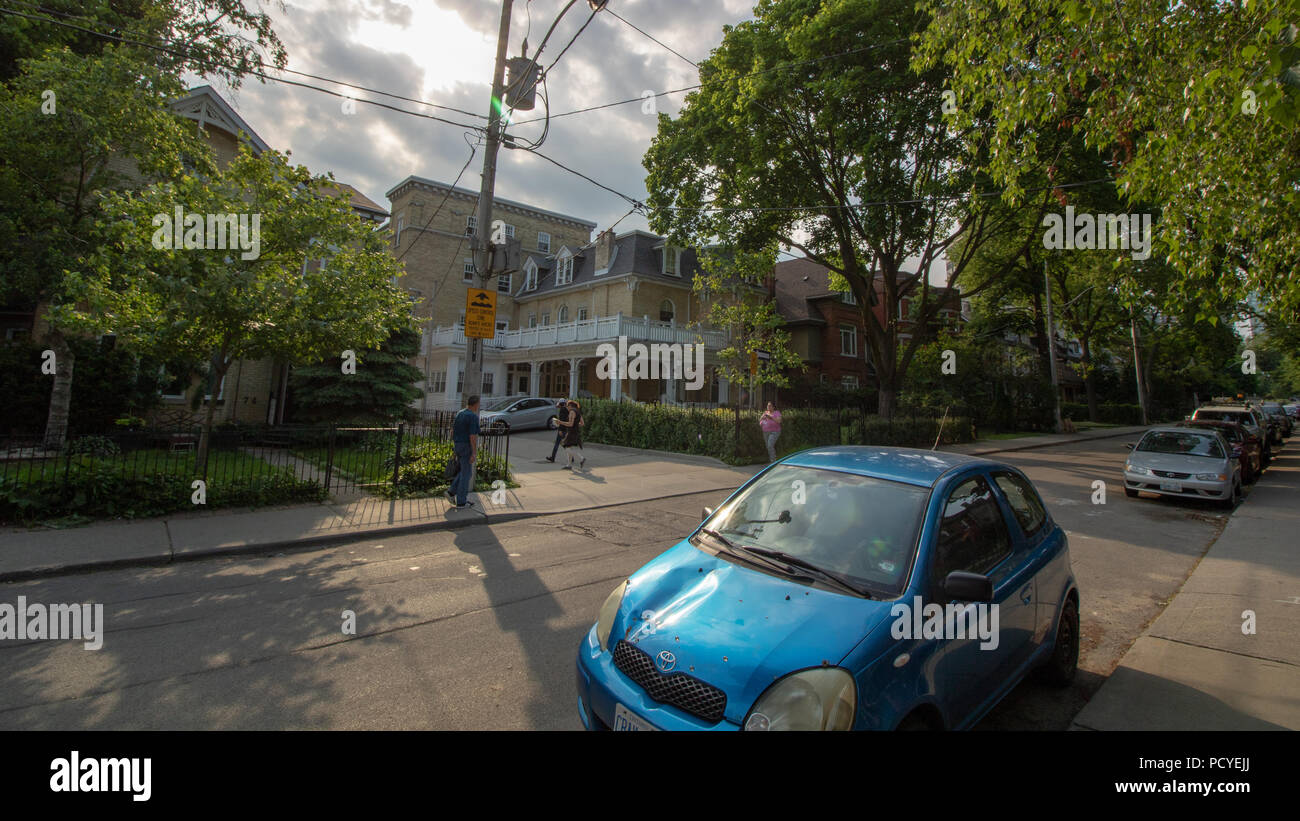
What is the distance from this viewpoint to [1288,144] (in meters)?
5.31

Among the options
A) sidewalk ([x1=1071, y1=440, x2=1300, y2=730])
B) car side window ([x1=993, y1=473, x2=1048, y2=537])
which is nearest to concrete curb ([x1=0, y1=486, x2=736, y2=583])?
car side window ([x1=993, y1=473, x2=1048, y2=537])

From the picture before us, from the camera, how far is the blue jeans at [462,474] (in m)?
9.77

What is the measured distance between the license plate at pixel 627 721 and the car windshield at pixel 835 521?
1245 millimetres

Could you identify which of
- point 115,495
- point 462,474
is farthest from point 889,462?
point 115,495

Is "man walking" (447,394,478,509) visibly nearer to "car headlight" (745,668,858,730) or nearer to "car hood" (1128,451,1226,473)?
"car headlight" (745,668,858,730)

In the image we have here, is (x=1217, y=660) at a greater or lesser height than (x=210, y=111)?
lesser

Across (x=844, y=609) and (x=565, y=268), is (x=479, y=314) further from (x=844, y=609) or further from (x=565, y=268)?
(x=565, y=268)

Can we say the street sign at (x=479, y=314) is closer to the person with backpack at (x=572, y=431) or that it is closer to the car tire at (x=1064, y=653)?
the person with backpack at (x=572, y=431)

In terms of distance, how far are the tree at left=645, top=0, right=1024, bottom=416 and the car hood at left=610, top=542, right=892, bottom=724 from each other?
1533 centimetres

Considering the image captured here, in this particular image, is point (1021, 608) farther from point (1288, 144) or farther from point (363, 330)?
point (363, 330)

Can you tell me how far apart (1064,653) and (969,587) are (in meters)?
2.11

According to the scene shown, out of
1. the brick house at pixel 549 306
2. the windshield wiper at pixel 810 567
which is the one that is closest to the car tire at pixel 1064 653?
the windshield wiper at pixel 810 567

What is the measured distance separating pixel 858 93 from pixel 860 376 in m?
23.5

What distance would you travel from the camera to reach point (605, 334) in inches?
1056
